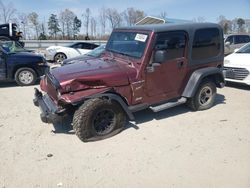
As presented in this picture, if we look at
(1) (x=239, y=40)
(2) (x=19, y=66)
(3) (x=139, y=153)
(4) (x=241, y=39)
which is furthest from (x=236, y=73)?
(4) (x=241, y=39)

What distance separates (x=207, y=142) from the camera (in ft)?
15.0

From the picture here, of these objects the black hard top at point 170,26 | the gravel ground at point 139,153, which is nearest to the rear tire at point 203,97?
the gravel ground at point 139,153

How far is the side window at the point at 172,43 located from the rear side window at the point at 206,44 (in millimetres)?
348

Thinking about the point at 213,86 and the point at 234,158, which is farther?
the point at 213,86

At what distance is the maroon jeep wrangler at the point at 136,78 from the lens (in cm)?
448

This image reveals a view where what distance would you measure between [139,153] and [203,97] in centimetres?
268

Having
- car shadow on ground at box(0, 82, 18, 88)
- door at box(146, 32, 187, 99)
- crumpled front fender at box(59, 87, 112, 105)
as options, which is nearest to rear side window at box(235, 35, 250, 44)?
door at box(146, 32, 187, 99)

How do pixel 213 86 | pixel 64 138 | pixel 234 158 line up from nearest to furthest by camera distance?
pixel 234 158, pixel 64 138, pixel 213 86

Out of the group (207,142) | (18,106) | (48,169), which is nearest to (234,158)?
(207,142)

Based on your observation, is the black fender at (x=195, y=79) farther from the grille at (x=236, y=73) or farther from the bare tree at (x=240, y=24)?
the bare tree at (x=240, y=24)

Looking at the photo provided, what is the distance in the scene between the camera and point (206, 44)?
5906mm

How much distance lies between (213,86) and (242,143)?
1.97 m

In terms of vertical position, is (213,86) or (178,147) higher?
(213,86)

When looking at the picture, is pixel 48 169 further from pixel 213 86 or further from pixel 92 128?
pixel 213 86
